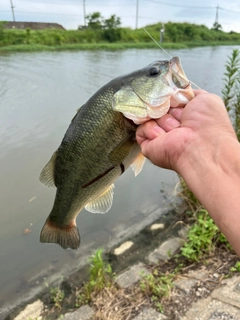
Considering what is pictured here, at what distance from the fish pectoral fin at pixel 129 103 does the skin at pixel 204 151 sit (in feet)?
0.28

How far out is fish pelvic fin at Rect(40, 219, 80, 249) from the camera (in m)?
2.43

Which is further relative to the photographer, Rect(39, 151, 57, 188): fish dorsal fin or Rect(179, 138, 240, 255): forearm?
Rect(39, 151, 57, 188): fish dorsal fin

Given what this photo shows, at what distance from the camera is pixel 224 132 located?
5.55 feet

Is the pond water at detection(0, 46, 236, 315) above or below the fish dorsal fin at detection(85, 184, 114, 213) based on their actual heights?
below

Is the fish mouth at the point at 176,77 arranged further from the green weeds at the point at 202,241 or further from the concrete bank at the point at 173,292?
the green weeds at the point at 202,241

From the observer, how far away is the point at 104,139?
77.0 inches

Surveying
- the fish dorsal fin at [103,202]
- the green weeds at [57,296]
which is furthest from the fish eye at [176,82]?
the green weeds at [57,296]

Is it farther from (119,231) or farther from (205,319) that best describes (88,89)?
(205,319)

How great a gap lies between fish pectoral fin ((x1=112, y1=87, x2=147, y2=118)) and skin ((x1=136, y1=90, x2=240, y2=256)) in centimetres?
9

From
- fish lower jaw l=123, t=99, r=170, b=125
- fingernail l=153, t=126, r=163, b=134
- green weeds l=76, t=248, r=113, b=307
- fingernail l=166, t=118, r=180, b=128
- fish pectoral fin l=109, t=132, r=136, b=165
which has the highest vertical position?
fish lower jaw l=123, t=99, r=170, b=125

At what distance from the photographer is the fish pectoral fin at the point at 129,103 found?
1.81 m

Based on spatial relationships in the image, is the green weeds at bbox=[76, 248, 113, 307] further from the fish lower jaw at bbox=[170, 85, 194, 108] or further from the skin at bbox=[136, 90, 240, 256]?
the fish lower jaw at bbox=[170, 85, 194, 108]

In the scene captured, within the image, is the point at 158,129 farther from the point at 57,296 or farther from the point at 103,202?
the point at 57,296

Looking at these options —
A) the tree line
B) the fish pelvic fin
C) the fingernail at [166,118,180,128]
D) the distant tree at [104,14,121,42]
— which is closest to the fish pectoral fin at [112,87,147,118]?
the fingernail at [166,118,180,128]
